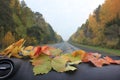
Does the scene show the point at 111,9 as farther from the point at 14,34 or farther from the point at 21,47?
the point at 21,47

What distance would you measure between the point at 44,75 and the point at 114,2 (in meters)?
60.9

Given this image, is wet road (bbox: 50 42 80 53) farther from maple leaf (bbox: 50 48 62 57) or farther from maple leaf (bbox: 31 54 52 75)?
maple leaf (bbox: 31 54 52 75)

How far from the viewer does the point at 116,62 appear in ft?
7.78

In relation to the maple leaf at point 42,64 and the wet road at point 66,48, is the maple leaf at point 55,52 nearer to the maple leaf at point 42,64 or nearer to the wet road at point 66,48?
the maple leaf at point 42,64

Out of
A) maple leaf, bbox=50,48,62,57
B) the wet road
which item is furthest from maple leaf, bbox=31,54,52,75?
the wet road

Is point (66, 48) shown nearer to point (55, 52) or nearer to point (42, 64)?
point (55, 52)

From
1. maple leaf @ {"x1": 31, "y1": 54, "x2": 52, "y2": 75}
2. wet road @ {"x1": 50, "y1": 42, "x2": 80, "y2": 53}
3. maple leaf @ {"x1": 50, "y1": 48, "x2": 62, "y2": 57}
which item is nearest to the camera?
maple leaf @ {"x1": 31, "y1": 54, "x2": 52, "y2": 75}

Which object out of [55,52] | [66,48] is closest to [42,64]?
[55,52]

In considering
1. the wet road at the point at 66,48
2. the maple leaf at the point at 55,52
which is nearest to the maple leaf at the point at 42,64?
the maple leaf at the point at 55,52

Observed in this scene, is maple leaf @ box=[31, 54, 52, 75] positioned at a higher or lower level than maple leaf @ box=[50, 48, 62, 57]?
lower

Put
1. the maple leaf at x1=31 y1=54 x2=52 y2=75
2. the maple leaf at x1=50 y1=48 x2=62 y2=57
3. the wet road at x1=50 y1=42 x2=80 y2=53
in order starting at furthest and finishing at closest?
the wet road at x1=50 y1=42 x2=80 y2=53
the maple leaf at x1=50 y1=48 x2=62 y2=57
the maple leaf at x1=31 y1=54 x2=52 y2=75

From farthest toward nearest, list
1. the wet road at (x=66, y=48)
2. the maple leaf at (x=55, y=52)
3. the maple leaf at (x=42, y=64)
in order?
the wet road at (x=66, y=48)
the maple leaf at (x=55, y=52)
the maple leaf at (x=42, y=64)

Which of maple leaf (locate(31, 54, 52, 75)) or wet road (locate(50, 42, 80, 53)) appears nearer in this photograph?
maple leaf (locate(31, 54, 52, 75))

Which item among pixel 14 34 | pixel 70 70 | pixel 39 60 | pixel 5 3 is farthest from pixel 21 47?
pixel 14 34
